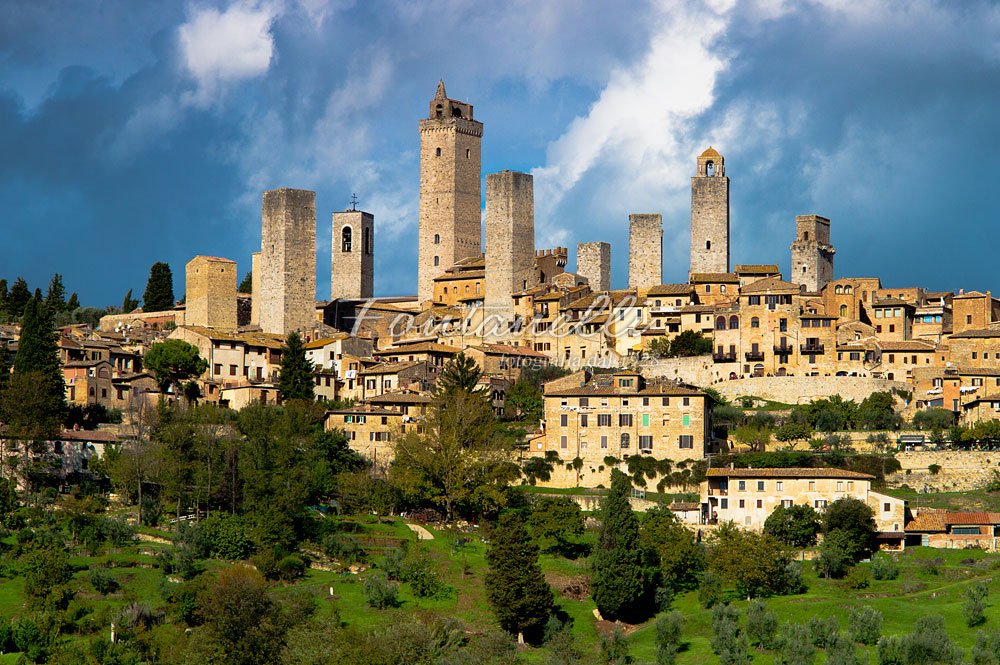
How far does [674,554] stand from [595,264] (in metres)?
43.4

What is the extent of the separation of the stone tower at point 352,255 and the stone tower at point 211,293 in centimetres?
1132

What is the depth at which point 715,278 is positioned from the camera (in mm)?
88500

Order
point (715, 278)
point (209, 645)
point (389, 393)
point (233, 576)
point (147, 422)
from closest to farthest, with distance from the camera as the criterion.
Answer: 1. point (209, 645)
2. point (233, 576)
3. point (147, 422)
4. point (389, 393)
5. point (715, 278)

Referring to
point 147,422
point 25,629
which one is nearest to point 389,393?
point 147,422

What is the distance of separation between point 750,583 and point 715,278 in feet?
119

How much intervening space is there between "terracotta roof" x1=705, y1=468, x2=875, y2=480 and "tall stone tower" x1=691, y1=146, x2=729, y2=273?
33709 millimetres

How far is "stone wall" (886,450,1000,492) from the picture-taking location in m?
62.9

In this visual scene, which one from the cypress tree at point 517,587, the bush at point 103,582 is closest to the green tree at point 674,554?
the cypress tree at point 517,587

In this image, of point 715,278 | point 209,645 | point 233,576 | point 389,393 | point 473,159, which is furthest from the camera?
point 473,159

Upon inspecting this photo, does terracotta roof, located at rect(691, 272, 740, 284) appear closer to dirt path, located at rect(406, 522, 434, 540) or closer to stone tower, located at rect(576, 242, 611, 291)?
stone tower, located at rect(576, 242, 611, 291)

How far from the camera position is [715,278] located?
88.5 m

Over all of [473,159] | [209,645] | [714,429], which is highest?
[473,159]

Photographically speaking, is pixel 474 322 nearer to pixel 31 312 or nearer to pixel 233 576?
pixel 31 312

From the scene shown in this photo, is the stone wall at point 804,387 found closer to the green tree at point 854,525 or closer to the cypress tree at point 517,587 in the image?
the green tree at point 854,525
